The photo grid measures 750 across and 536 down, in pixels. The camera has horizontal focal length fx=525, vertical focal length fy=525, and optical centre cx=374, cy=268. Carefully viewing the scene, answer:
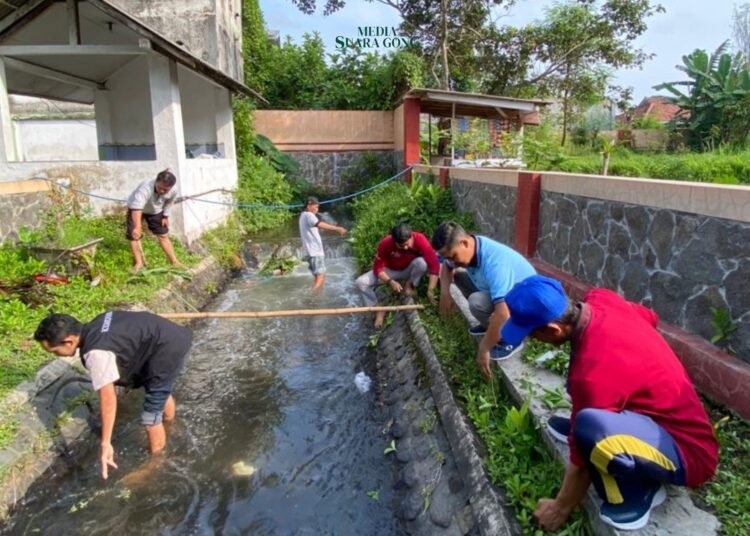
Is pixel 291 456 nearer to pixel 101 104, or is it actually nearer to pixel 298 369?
pixel 298 369

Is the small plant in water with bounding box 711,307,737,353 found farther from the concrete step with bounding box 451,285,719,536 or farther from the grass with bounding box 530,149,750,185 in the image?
the grass with bounding box 530,149,750,185

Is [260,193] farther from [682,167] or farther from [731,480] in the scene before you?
[731,480]

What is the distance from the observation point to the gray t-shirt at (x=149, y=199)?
7645 mm

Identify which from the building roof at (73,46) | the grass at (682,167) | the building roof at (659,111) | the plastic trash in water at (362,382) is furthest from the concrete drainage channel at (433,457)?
the building roof at (659,111)

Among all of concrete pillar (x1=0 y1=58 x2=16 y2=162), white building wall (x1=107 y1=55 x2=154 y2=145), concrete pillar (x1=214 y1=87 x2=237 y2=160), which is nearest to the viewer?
concrete pillar (x1=0 y1=58 x2=16 y2=162)

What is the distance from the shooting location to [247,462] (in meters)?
4.37

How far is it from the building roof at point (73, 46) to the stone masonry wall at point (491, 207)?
4.96 meters

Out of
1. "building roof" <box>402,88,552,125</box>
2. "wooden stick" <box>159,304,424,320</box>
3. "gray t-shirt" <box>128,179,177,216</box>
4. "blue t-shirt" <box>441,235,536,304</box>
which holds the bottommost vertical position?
"wooden stick" <box>159,304,424,320</box>

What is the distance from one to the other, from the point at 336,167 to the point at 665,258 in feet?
52.0

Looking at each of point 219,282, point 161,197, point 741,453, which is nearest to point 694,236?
point 741,453

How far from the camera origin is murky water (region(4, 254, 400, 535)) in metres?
3.68

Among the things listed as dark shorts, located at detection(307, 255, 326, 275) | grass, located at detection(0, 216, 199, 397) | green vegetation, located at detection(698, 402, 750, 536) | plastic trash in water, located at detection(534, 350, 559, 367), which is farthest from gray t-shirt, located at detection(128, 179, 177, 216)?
green vegetation, located at detection(698, 402, 750, 536)

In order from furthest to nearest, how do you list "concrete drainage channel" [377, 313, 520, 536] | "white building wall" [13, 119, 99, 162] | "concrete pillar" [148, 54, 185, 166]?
"white building wall" [13, 119, 99, 162] < "concrete pillar" [148, 54, 185, 166] < "concrete drainage channel" [377, 313, 520, 536]

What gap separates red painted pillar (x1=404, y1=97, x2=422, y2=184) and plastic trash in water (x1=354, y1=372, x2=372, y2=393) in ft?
32.8
